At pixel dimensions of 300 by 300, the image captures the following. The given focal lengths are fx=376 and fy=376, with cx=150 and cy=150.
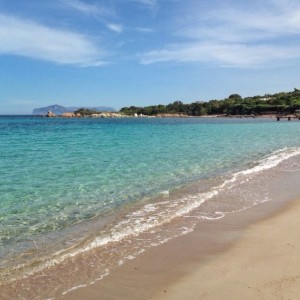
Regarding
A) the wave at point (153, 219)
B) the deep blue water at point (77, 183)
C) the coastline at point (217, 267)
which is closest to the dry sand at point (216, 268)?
the coastline at point (217, 267)

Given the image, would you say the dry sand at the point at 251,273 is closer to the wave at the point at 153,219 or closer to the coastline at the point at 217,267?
the coastline at the point at 217,267

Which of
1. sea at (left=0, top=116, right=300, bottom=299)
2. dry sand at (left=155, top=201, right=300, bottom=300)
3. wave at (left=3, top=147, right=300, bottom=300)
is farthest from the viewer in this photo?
wave at (left=3, top=147, right=300, bottom=300)

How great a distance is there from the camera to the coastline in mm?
5586

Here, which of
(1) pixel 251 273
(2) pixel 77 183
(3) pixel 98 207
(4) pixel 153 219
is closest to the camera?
(1) pixel 251 273

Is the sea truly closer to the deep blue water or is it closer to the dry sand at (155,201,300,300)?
the deep blue water

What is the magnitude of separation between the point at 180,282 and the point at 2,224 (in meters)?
5.49

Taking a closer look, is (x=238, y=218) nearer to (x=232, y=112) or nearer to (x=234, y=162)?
(x=234, y=162)

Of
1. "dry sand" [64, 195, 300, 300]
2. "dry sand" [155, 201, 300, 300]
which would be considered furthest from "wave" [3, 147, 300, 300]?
"dry sand" [155, 201, 300, 300]

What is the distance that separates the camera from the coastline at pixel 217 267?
18.3 feet

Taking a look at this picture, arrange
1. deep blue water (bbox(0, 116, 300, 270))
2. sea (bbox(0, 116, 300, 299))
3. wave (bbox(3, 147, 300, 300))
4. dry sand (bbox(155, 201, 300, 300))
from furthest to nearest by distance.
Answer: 1. deep blue water (bbox(0, 116, 300, 270))
2. wave (bbox(3, 147, 300, 300))
3. sea (bbox(0, 116, 300, 299))
4. dry sand (bbox(155, 201, 300, 300))

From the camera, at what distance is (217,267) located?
6.56 metres

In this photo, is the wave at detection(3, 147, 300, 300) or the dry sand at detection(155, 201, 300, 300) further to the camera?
the wave at detection(3, 147, 300, 300)

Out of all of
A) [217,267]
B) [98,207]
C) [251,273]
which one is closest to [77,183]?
[98,207]

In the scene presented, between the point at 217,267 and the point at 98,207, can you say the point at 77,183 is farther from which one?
the point at 217,267
